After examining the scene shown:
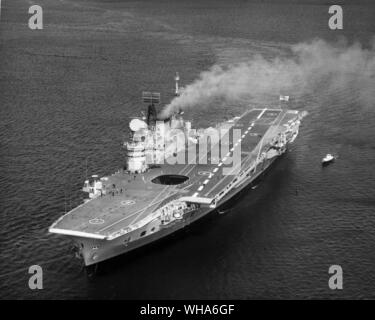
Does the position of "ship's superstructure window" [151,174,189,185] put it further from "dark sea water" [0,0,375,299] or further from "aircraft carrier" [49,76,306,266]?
"dark sea water" [0,0,375,299]

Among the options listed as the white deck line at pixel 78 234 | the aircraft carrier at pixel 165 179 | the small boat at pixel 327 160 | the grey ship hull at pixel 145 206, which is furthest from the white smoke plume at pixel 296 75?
the white deck line at pixel 78 234

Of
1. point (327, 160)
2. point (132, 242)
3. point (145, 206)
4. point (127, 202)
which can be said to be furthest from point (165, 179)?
point (327, 160)

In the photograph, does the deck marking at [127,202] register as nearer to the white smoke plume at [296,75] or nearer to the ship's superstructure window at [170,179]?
the ship's superstructure window at [170,179]

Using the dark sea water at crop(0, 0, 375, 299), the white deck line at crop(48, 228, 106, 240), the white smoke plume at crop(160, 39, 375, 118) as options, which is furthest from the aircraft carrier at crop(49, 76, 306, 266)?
the white smoke plume at crop(160, 39, 375, 118)

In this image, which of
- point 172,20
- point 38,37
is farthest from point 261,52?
point 38,37

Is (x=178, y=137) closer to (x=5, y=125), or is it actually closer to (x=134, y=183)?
(x=134, y=183)

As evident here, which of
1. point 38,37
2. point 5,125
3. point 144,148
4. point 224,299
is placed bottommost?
point 224,299
